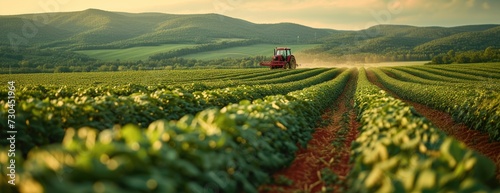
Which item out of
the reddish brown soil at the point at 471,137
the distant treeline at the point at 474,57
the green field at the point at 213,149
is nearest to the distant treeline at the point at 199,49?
the distant treeline at the point at 474,57

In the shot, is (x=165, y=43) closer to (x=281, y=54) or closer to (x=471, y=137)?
(x=281, y=54)

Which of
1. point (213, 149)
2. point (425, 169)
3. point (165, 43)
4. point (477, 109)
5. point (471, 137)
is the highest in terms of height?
point (165, 43)

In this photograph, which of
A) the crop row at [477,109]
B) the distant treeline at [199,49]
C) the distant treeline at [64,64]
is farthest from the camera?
the distant treeline at [199,49]

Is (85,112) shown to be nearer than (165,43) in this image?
Yes

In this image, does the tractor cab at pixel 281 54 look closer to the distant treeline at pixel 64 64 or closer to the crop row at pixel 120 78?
the crop row at pixel 120 78

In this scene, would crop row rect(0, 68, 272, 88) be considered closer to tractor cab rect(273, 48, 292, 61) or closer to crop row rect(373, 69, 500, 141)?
tractor cab rect(273, 48, 292, 61)

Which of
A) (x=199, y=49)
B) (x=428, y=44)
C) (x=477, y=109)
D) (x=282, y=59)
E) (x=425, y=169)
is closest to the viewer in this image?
(x=425, y=169)

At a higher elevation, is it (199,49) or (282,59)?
(199,49)

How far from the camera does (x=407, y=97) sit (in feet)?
72.3

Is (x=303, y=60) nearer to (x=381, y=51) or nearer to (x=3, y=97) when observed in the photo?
(x=381, y=51)

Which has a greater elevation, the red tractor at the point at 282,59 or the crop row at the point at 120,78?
the red tractor at the point at 282,59

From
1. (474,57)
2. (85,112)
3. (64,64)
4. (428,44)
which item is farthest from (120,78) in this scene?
(428,44)

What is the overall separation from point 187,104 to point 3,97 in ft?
19.2

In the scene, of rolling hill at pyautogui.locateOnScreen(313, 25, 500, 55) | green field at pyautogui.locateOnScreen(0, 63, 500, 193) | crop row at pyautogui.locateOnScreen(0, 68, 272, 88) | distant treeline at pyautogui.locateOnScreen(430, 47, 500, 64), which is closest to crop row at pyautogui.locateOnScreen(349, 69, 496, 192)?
green field at pyautogui.locateOnScreen(0, 63, 500, 193)
